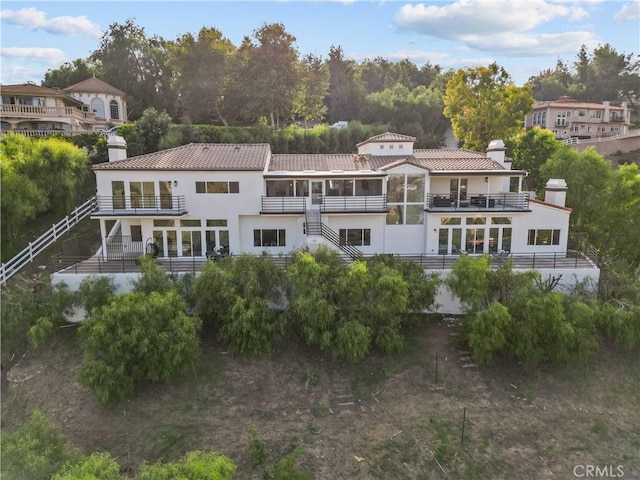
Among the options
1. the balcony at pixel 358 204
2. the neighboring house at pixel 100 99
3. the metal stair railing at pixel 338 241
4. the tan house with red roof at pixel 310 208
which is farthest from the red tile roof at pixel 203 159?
the neighboring house at pixel 100 99

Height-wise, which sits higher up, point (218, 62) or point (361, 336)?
point (218, 62)

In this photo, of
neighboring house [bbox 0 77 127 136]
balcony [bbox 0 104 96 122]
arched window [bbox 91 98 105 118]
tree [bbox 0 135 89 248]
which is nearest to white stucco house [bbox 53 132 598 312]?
tree [bbox 0 135 89 248]

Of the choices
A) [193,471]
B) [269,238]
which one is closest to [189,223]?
[269,238]

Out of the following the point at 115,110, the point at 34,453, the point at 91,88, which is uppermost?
the point at 91,88

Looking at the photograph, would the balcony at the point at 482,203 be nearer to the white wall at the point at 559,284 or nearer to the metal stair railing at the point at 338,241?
the white wall at the point at 559,284

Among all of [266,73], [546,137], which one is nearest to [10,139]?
[266,73]

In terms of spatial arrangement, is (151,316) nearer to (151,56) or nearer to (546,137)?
(546,137)

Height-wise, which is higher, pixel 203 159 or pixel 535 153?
pixel 535 153

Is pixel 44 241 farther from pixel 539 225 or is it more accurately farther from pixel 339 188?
pixel 539 225
